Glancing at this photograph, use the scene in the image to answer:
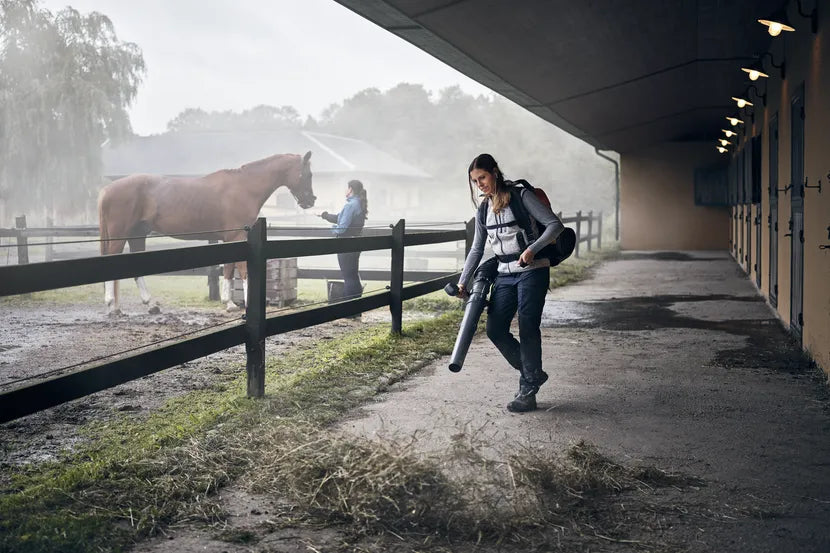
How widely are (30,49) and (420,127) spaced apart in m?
44.3

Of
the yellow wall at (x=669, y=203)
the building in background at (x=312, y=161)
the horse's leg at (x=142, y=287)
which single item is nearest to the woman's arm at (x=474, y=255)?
the horse's leg at (x=142, y=287)

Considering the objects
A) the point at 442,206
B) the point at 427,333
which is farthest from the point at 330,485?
the point at 442,206

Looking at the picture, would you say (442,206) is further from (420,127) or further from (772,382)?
(772,382)

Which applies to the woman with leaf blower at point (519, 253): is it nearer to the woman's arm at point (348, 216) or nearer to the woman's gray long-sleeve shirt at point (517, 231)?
the woman's gray long-sleeve shirt at point (517, 231)

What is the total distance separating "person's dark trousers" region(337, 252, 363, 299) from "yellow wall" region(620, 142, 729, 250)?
14.7 metres

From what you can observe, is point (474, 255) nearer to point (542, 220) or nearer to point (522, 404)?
point (542, 220)

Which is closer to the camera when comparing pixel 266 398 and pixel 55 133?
pixel 266 398

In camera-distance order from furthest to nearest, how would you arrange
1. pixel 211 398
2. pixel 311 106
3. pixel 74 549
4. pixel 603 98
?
pixel 311 106, pixel 603 98, pixel 211 398, pixel 74 549

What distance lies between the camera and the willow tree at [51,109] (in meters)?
31.7

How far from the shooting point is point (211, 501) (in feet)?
11.4

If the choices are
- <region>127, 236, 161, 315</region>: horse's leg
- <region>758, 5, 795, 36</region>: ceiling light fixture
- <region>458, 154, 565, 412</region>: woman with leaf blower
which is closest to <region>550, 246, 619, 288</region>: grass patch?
<region>758, 5, 795, 36</region>: ceiling light fixture

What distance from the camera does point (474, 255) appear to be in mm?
5359

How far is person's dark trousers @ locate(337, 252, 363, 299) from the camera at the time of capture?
390 inches

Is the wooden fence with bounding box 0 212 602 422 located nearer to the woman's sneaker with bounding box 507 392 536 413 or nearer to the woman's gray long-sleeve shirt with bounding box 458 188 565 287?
the woman's gray long-sleeve shirt with bounding box 458 188 565 287
